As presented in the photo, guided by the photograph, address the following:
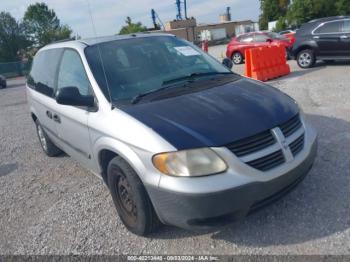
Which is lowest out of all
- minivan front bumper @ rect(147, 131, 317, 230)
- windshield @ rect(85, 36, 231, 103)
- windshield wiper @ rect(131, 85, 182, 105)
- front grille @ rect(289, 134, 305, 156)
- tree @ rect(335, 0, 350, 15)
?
minivan front bumper @ rect(147, 131, 317, 230)

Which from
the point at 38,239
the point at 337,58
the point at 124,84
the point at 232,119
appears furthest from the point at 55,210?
the point at 337,58

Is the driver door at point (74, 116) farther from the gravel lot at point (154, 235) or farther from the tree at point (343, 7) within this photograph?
the tree at point (343, 7)

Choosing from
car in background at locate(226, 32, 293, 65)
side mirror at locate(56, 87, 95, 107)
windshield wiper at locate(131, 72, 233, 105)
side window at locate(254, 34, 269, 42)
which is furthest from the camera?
side window at locate(254, 34, 269, 42)

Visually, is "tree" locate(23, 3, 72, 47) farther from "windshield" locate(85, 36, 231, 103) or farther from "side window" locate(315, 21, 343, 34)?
"windshield" locate(85, 36, 231, 103)

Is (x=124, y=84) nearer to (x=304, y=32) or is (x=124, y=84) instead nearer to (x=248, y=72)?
(x=248, y=72)

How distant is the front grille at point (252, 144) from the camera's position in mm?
2525

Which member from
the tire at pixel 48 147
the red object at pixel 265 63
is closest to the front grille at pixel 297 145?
the tire at pixel 48 147

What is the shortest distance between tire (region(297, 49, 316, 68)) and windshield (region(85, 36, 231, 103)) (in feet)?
29.1

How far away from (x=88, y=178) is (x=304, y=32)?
10083 mm

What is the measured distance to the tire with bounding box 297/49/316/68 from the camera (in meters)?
11.6

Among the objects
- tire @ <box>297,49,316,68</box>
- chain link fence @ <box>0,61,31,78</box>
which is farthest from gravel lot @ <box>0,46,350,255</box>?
chain link fence @ <box>0,61,31,78</box>

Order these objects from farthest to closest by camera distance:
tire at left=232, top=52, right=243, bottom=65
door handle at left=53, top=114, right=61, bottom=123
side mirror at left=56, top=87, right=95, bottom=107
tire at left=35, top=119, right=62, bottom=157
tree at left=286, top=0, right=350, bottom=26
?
tree at left=286, top=0, right=350, bottom=26 → tire at left=232, top=52, right=243, bottom=65 → tire at left=35, top=119, right=62, bottom=157 → door handle at left=53, top=114, right=61, bottom=123 → side mirror at left=56, top=87, right=95, bottom=107

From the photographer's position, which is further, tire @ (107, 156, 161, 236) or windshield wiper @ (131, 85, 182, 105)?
windshield wiper @ (131, 85, 182, 105)

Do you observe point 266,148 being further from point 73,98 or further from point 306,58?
point 306,58
